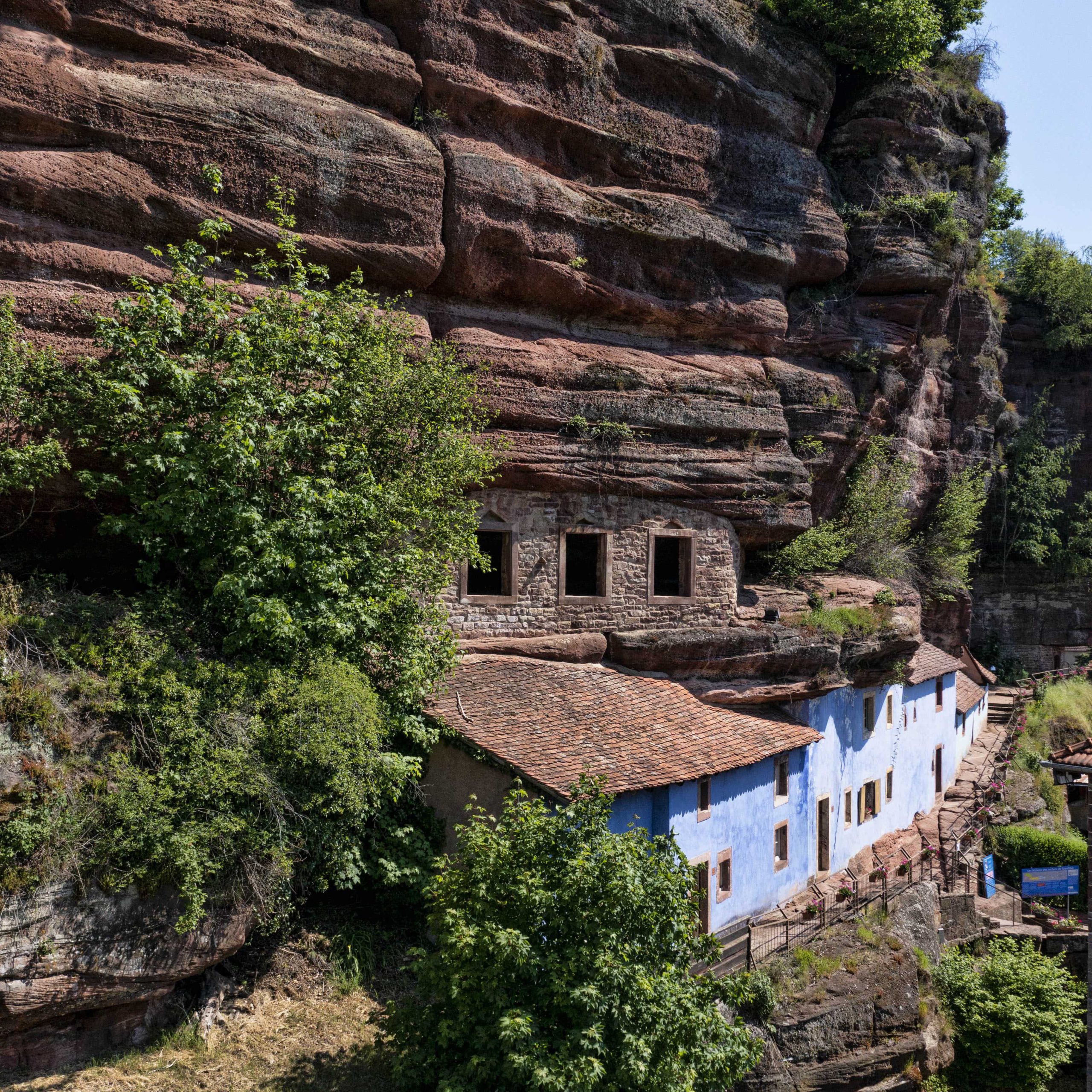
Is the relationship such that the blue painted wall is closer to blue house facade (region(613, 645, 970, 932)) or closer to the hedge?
blue house facade (region(613, 645, 970, 932))

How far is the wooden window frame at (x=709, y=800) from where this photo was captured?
51.4 ft

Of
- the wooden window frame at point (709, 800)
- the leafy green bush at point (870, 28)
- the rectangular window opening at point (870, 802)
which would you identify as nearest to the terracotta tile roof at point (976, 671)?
the rectangular window opening at point (870, 802)

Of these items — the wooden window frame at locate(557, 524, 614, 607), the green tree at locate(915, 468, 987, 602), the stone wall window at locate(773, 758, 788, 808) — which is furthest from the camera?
the green tree at locate(915, 468, 987, 602)

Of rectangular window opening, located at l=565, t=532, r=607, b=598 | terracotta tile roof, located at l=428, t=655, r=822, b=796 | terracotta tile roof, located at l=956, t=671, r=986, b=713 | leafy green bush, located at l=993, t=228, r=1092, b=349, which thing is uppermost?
leafy green bush, located at l=993, t=228, r=1092, b=349

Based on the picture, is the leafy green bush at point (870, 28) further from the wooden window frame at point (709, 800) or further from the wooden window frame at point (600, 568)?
the wooden window frame at point (709, 800)

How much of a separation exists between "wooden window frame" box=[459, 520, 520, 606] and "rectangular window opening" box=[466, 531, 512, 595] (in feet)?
0.06

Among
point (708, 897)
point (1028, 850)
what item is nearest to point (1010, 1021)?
point (708, 897)

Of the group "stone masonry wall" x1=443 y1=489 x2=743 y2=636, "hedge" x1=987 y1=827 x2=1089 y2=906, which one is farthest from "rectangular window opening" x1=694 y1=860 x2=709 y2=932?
"hedge" x1=987 y1=827 x2=1089 y2=906

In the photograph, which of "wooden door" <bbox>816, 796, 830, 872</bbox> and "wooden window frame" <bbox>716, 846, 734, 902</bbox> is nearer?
"wooden window frame" <bbox>716, 846, 734, 902</bbox>

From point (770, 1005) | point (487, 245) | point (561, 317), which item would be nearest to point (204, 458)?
point (487, 245)

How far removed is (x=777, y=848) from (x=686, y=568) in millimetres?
6084

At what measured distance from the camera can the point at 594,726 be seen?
15398mm

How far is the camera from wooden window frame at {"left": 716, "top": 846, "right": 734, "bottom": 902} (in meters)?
16.3

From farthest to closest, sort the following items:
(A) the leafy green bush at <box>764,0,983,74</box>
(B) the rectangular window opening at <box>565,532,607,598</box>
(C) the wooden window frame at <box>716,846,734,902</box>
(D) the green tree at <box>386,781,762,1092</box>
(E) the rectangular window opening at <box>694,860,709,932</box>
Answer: (A) the leafy green bush at <box>764,0,983,74</box> < (B) the rectangular window opening at <box>565,532,607,598</box> < (C) the wooden window frame at <box>716,846,734,902</box> < (E) the rectangular window opening at <box>694,860,709,932</box> < (D) the green tree at <box>386,781,762,1092</box>
